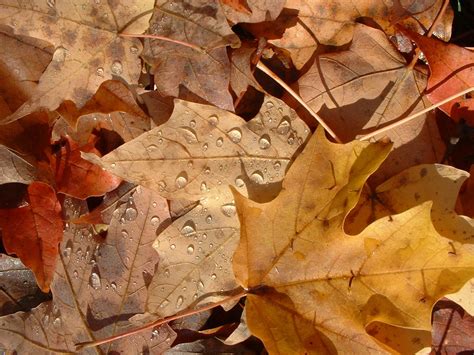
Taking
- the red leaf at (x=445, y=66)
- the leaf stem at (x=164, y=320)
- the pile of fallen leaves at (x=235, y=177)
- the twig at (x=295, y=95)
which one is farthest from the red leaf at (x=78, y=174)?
the red leaf at (x=445, y=66)

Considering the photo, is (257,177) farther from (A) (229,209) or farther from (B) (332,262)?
(B) (332,262)

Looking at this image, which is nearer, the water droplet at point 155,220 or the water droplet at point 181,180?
the water droplet at point 181,180

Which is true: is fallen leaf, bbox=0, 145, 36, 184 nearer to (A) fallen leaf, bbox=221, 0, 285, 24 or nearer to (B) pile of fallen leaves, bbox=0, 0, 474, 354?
(B) pile of fallen leaves, bbox=0, 0, 474, 354

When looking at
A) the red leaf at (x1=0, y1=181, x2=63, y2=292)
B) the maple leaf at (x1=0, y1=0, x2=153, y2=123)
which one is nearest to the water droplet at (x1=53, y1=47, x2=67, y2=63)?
the maple leaf at (x1=0, y1=0, x2=153, y2=123)

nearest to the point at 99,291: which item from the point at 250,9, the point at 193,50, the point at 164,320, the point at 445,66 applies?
the point at 164,320

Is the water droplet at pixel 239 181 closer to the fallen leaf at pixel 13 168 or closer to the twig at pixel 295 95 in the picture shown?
the twig at pixel 295 95
